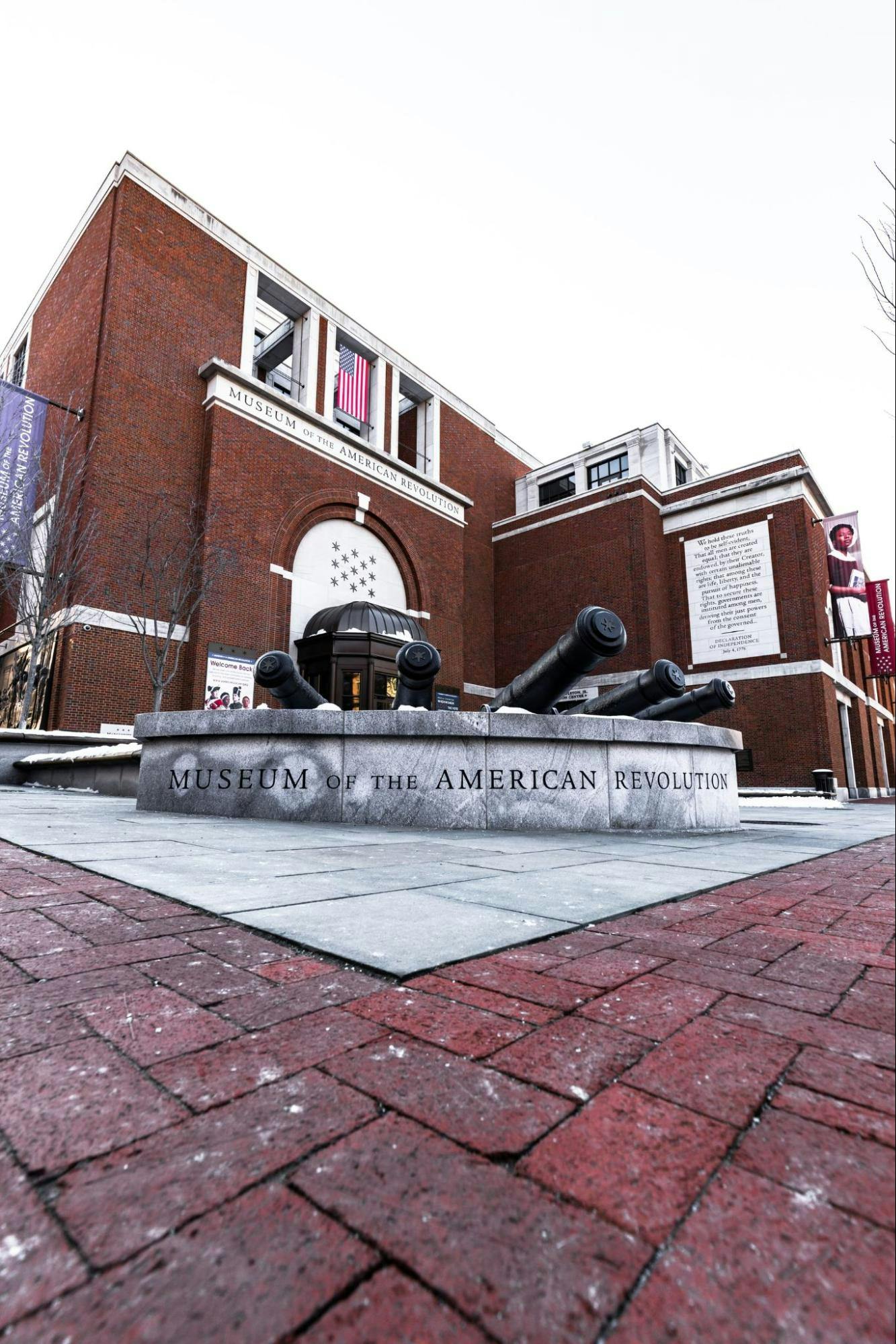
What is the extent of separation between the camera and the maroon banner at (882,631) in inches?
1062

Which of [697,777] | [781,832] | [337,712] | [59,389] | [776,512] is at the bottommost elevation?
[781,832]

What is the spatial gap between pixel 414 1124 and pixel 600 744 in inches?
215

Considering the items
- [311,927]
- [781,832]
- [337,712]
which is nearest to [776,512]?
[781,832]

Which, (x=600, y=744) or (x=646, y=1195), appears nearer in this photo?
(x=646, y=1195)

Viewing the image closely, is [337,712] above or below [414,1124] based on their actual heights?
above

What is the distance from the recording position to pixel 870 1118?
107cm

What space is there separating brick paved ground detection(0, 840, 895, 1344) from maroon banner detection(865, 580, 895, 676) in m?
30.3

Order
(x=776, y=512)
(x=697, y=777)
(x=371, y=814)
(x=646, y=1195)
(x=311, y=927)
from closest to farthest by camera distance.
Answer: (x=646, y=1195) < (x=311, y=927) < (x=371, y=814) < (x=697, y=777) < (x=776, y=512)

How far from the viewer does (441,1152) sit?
96cm

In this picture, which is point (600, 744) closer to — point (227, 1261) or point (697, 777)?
point (697, 777)

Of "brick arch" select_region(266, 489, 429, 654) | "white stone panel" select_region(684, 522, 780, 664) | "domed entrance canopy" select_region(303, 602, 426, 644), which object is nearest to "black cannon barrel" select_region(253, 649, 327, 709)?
"domed entrance canopy" select_region(303, 602, 426, 644)

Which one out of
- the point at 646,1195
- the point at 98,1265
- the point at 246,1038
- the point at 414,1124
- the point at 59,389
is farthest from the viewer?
the point at 59,389

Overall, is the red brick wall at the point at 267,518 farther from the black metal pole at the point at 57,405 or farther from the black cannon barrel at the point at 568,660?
the black cannon barrel at the point at 568,660

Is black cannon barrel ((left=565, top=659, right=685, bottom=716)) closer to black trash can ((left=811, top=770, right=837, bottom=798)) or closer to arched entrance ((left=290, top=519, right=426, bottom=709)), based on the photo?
arched entrance ((left=290, top=519, right=426, bottom=709))
